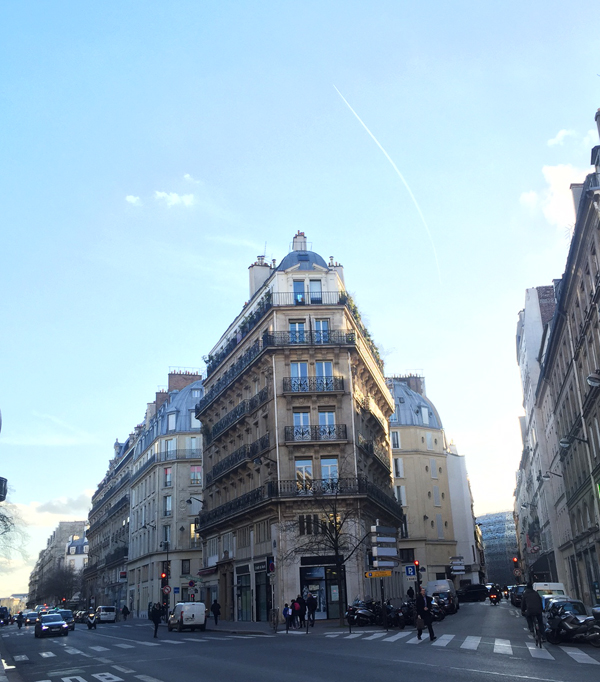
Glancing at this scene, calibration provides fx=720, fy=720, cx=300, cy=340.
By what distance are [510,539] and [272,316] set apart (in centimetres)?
16512

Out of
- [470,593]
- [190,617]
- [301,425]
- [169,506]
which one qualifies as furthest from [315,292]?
[470,593]

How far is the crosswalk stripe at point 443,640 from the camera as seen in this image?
2172 centimetres

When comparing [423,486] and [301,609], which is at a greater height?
[423,486]

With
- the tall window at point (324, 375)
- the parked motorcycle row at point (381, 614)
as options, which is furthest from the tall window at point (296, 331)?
the parked motorcycle row at point (381, 614)

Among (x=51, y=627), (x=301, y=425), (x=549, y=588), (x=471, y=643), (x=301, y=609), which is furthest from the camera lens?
(x=301, y=425)

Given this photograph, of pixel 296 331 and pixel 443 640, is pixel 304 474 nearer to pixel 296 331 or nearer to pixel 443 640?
pixel 296 331

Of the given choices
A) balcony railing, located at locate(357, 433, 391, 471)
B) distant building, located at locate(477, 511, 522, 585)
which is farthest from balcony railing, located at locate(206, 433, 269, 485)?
distant building, located at locate(477, 511, 522, 585)

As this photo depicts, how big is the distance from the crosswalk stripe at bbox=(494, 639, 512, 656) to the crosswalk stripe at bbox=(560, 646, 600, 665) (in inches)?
57.2

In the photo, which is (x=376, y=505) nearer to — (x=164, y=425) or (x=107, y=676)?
(x=107, y=676)

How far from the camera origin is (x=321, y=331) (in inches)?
1804


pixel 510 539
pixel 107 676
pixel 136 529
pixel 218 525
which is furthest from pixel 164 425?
pixel 510 539

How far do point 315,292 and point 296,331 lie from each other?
3134mm

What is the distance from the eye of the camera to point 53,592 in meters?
136

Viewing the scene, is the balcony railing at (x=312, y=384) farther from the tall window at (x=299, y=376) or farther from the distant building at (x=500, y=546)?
the distant building at (x=500, y=546)
